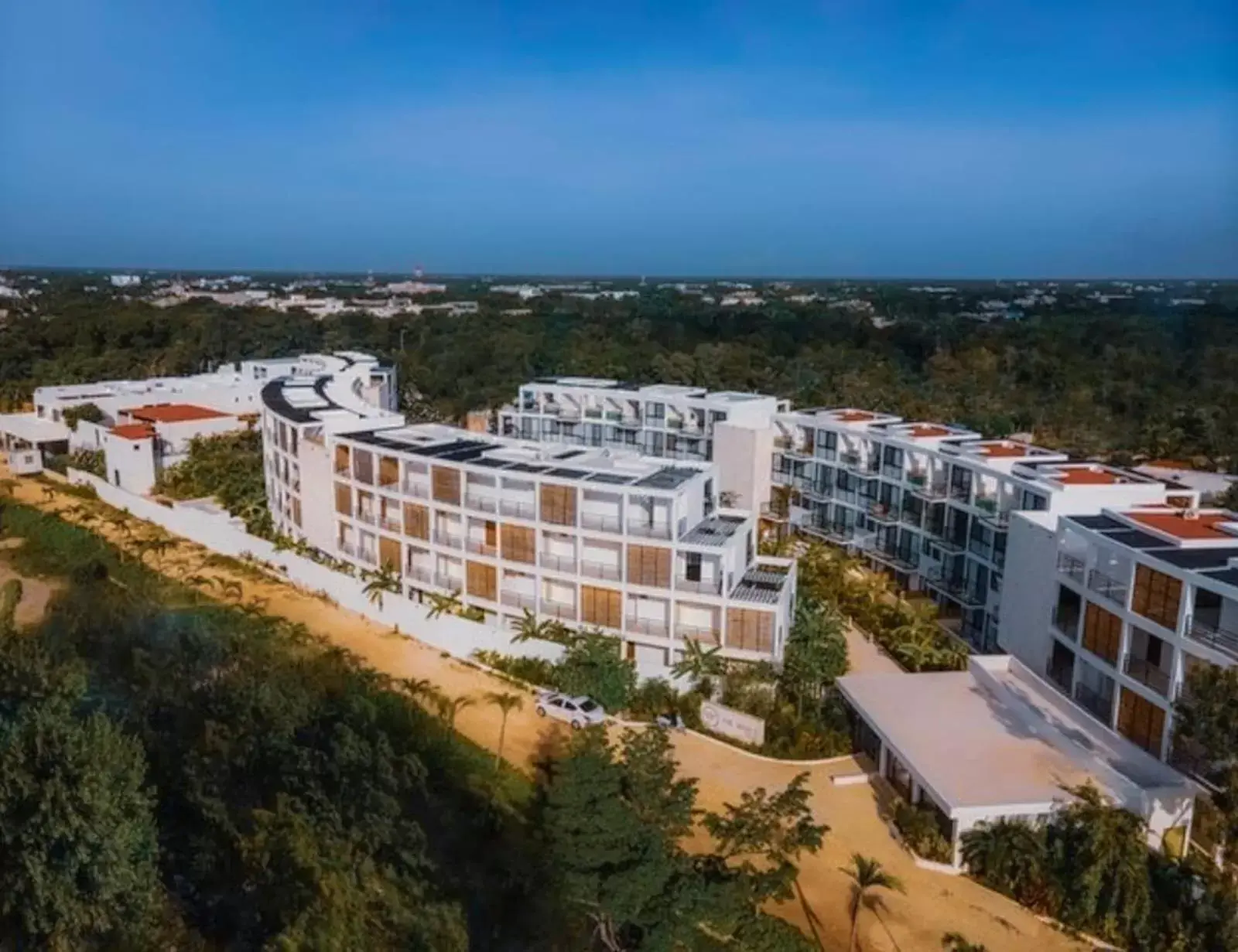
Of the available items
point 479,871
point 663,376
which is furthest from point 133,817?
point 663,376

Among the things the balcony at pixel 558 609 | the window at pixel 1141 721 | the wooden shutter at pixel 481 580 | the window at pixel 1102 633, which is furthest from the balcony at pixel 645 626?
the window at pixel 1141 721

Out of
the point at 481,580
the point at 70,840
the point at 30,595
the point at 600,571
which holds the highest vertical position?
the point at 70,840

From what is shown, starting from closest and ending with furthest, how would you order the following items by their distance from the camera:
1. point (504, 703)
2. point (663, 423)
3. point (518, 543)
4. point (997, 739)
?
point (997, 739) < point (504, 703) < point (518, 543) < point (663, 423)

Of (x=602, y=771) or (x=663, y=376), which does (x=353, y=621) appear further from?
(x=663, y=376)

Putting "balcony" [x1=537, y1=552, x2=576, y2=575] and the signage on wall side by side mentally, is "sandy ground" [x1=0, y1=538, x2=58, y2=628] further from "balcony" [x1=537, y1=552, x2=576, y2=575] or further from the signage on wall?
the signage on wall

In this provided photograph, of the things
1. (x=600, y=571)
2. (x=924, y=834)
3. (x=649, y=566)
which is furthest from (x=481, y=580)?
(x=924, y=834)

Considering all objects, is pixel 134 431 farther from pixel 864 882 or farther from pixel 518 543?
pixel 864 882

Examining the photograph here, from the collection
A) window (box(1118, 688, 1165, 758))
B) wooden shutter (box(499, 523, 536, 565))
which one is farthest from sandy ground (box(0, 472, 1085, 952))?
window (box(1118, 688, 1165, 758))
